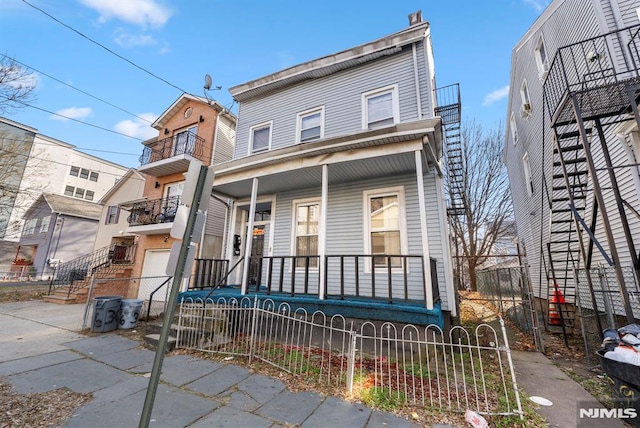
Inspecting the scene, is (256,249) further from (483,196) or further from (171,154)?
(483,196)

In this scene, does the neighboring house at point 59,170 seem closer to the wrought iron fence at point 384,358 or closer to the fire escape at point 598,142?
the wrought iron fence at point 384,358

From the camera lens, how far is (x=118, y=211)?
1580 cm

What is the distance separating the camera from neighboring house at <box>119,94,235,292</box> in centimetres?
1182

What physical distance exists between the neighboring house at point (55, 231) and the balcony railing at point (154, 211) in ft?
40.1

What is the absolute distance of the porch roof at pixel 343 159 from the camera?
5445 millimetres

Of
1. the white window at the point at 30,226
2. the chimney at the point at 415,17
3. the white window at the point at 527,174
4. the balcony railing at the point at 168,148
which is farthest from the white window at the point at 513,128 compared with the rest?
the white window at the point at 30,226

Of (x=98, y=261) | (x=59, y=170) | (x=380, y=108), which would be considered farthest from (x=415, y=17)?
(x=59, y=170)

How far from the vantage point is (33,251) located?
22.0 meters

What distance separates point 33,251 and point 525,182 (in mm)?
35690

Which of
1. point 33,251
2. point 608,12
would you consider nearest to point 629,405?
point 608,12

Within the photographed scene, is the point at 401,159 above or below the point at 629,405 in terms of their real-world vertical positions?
above

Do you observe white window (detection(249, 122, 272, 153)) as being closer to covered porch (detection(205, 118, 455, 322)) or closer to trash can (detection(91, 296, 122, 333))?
covered porch (detection(205, 118, 455, 322))

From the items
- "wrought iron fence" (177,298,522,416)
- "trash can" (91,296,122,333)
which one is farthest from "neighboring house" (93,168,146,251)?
"wrought iron fence" (177,298,522,416)

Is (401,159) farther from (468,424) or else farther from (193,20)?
(193,20)
